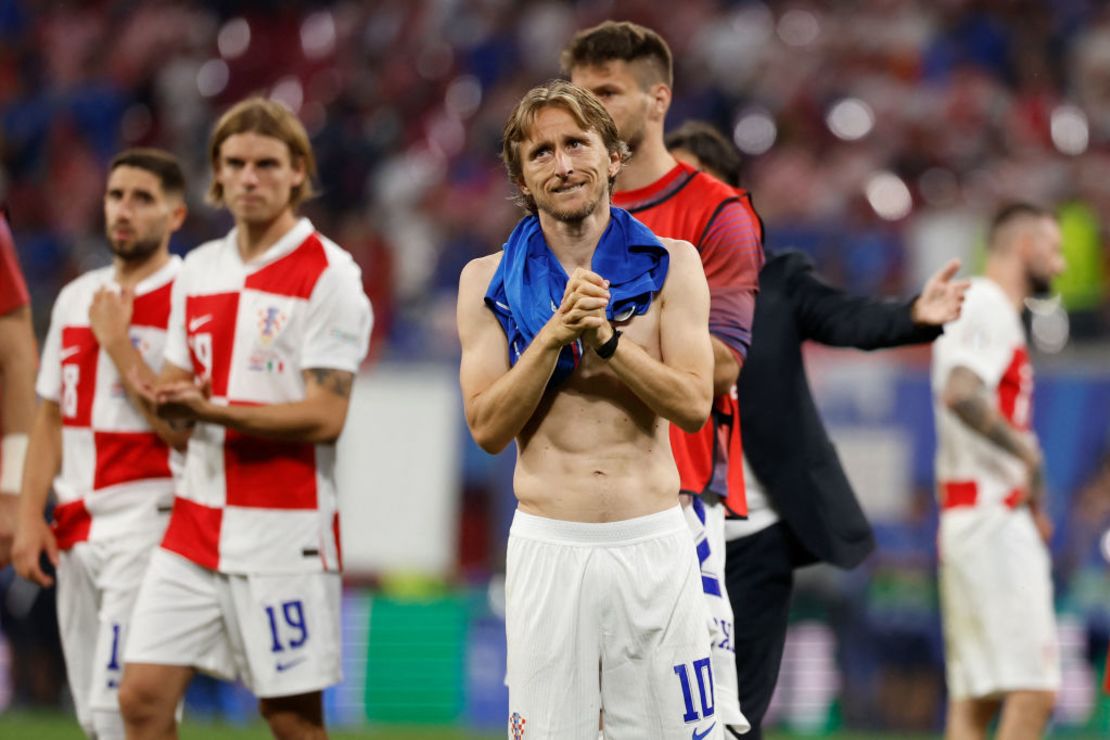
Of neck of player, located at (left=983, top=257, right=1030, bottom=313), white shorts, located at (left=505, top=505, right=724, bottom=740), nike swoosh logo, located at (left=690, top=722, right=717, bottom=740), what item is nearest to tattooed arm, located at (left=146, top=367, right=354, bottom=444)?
white shorts, located at (left=505, top=505, right=724, bottom=740)

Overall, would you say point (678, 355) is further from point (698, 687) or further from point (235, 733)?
point (235, 733)

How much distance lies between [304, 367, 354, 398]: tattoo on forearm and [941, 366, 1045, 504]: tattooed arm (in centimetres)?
298

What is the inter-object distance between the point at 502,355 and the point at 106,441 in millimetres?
2411

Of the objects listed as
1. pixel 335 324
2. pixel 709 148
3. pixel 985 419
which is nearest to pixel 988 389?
pixel 985 419

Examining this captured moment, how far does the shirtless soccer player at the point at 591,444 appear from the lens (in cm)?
411

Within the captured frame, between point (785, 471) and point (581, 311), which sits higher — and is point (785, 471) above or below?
below

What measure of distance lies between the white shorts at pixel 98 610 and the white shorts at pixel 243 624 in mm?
291

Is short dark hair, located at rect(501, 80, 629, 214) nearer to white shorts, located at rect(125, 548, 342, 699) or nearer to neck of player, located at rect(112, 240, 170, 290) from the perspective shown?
white shorts, located at rect(125, 548, 342, 699)

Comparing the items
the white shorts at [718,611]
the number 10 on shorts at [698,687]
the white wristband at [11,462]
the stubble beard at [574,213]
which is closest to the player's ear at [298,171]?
the white wristband at [11,462]

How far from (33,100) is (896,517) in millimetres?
9695

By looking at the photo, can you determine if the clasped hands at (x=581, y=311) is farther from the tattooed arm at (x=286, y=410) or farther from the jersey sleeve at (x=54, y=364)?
the jersey sleeve at (x=54, y=364)

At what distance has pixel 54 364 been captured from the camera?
6227 millimetres

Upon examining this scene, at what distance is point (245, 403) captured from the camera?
5633 millimetres

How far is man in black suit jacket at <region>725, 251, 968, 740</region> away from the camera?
5348 mm
